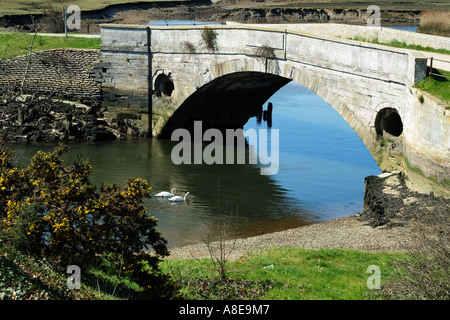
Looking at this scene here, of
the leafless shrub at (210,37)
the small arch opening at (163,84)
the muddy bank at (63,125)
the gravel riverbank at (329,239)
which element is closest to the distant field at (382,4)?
the small arch opening at (163,84)

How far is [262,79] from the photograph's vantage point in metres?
37.5

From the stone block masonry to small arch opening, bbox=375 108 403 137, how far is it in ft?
60.1

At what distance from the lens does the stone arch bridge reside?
938 inches

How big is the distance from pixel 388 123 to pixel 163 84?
52.2ft

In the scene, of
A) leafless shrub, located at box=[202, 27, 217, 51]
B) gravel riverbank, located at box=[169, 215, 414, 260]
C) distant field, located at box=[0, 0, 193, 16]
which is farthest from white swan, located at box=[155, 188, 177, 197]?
distant field, located at box=[0, 0, 193, 16]

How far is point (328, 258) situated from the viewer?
18641mm

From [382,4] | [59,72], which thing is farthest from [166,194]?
[382,4]

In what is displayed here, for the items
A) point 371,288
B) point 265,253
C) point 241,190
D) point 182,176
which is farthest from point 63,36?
point 371,288

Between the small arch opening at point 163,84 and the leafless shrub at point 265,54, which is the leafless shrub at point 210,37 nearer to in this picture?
the leafless shrub at point 265,54

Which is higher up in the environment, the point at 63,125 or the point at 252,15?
the point at 252,15

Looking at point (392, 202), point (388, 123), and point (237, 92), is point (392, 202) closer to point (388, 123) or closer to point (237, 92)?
point (388, 123)

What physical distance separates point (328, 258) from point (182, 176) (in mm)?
15451

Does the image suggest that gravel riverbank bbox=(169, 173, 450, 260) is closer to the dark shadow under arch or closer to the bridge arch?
the bridge arch

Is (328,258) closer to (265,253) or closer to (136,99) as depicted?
(265,253)
